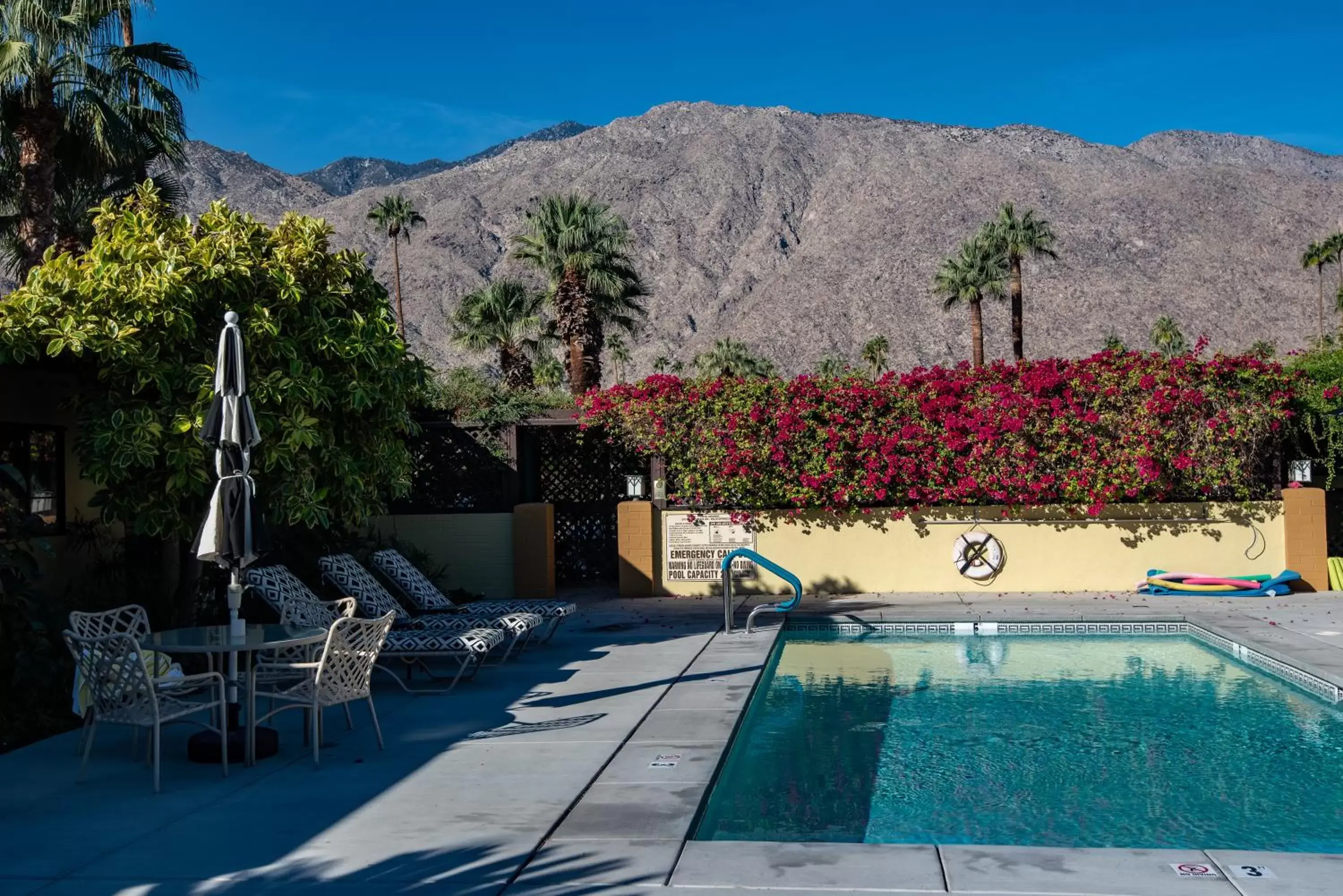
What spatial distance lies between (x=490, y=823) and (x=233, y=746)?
207 centimetres

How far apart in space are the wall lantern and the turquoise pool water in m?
4.13

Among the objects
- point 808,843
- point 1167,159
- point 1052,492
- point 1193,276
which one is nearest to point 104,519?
point 808,843

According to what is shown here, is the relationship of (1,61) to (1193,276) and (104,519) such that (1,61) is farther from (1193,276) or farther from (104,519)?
(1193,276)

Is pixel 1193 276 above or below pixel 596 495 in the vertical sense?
above

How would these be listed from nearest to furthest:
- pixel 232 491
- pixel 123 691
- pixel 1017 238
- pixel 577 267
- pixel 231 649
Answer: pixel 123 691 < pixel 231 649 < pixel 232 491 < pixel 577 267 < pixel 1017 238

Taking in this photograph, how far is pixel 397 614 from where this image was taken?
9.12 metres

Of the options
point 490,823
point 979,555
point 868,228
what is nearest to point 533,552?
point 979,555

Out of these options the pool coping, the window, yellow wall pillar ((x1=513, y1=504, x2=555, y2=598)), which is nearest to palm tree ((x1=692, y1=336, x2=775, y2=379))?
yellow wall pillar ((x1=513, y1=504, x2=555, y2=598))

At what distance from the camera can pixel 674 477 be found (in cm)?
1420

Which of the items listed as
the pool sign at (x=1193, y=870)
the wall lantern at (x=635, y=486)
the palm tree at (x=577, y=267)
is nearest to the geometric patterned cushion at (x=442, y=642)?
the pool sign at (x=1193, y=870)

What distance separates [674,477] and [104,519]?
6.82 meters

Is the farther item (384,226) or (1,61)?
(384,226)

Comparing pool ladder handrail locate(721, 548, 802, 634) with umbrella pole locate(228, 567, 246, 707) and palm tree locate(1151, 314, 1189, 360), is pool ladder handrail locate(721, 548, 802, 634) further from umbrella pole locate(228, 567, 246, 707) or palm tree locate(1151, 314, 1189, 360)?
palm tree locate(1151, 314, 1189, 360)

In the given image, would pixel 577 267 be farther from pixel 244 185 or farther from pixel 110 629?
pixel 244 185
